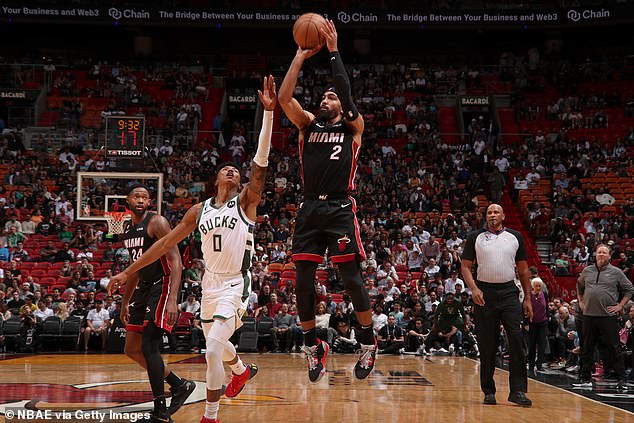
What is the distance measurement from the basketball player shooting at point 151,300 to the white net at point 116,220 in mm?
10800

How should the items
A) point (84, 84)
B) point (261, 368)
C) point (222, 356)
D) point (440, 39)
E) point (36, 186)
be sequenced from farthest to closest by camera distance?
point (440, 39), point (84, 84), point (36, 186), point (261, 368), point (222, 356)

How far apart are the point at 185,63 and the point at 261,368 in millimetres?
23177

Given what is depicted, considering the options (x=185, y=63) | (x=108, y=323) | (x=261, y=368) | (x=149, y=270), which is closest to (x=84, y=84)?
(x=185, y=63)

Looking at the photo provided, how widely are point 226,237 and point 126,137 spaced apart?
49.2ft

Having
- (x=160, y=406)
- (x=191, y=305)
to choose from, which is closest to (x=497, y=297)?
(x=160, y=406)

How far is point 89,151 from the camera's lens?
2623cm

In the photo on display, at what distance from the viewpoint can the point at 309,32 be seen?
645 centimetres

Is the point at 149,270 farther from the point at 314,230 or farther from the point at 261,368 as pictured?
the point at 261,368

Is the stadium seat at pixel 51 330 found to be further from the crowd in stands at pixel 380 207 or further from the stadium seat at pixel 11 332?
the stadium seat at pixel 11 332

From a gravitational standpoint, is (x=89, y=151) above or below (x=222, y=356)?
above

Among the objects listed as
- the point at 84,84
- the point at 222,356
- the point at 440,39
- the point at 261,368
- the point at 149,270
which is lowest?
the point at 261,368

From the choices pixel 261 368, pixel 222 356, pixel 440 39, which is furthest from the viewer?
pixel 440 39

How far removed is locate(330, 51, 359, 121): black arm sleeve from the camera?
6.50m

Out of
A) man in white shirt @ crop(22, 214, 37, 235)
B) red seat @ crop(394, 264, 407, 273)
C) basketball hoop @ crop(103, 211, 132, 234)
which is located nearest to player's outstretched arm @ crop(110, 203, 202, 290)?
basketball hoop @ crop(103, 211, 132, 234)
